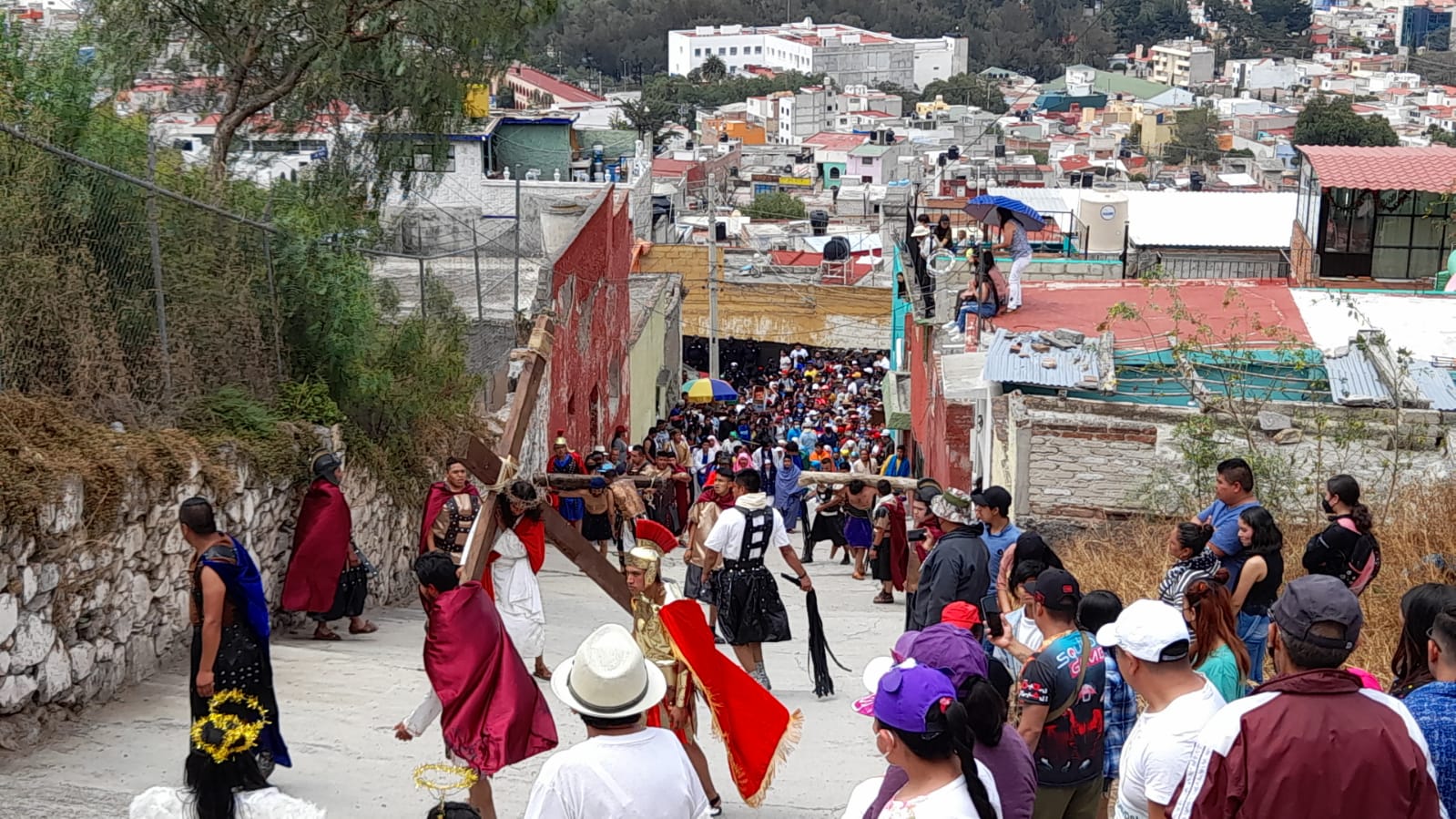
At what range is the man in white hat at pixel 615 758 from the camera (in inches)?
179

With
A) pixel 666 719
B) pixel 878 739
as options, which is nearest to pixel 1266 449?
pixel 666 719

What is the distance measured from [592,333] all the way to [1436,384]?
12.6 meters

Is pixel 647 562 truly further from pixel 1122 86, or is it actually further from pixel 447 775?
pixel 1122 86

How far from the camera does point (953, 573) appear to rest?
8188 millimetres

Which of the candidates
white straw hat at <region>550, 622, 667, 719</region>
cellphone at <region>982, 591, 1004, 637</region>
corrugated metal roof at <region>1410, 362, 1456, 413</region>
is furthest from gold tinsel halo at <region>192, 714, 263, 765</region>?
corrugated metal roof at <region>1410, 362, 1456, 413</region>

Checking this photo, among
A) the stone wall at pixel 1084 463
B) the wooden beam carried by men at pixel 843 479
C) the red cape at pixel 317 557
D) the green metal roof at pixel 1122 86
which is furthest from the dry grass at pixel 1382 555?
the green metal roof at pixel 1122 86

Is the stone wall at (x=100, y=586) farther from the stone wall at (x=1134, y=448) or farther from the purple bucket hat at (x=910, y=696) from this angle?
the stone wall at (x=1134, y=448)

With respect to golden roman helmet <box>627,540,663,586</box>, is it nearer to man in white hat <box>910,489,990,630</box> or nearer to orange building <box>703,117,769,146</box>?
man in white hat <box>910,489,990,630</box>

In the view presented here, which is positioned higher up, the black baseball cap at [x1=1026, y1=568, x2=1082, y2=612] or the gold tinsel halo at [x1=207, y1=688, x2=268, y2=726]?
the black baseball cap at [x1=1026, y1=568, x2=1082, y2=612]

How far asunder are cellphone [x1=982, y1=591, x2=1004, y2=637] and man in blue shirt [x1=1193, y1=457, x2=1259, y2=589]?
115cm

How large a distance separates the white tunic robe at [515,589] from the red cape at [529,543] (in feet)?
0.08

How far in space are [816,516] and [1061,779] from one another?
1035 centimetres

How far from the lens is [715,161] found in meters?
87.7

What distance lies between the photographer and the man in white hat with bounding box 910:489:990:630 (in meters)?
8.20
